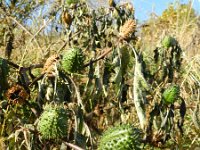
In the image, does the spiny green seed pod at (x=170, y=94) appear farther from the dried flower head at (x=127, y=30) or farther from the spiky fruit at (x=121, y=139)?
the spiky fruit at (x=121, y=139)

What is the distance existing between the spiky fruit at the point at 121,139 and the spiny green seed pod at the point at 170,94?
0.66 metres

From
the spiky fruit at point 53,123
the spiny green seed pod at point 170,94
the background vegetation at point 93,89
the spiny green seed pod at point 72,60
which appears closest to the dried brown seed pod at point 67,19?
the background vegetation at point 93,89

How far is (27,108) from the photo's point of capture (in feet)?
6.50

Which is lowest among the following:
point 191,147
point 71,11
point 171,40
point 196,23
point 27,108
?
point 191,147

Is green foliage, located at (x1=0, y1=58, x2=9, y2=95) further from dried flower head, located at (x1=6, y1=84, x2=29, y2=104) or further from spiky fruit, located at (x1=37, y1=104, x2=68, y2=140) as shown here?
spiky fruit, located at (x1=37, y1=104, x2=68, y2=140)

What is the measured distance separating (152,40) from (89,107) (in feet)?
9.31

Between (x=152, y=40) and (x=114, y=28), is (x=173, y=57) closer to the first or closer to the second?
(x=114, y=28)

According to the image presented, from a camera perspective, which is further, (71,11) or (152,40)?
(152,40)

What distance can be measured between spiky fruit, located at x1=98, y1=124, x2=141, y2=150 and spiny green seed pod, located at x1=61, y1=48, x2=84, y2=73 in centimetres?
51

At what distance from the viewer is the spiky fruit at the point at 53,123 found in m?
1.54

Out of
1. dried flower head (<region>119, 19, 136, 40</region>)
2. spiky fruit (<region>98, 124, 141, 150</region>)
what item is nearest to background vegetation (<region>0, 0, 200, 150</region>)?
dried flower head (<region>119, 19, 136, 40</region>)

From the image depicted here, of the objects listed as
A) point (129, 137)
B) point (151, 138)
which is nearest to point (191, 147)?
point (151, 138)

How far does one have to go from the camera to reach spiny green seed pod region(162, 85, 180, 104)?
1995 mm

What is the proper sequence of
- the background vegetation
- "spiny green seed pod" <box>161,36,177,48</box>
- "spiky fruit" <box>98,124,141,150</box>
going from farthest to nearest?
"spiny green seed pod" <box>161,36,177,48</box>, the background vegetation, "spiky fruit" <box>98,124,141,150</box>
